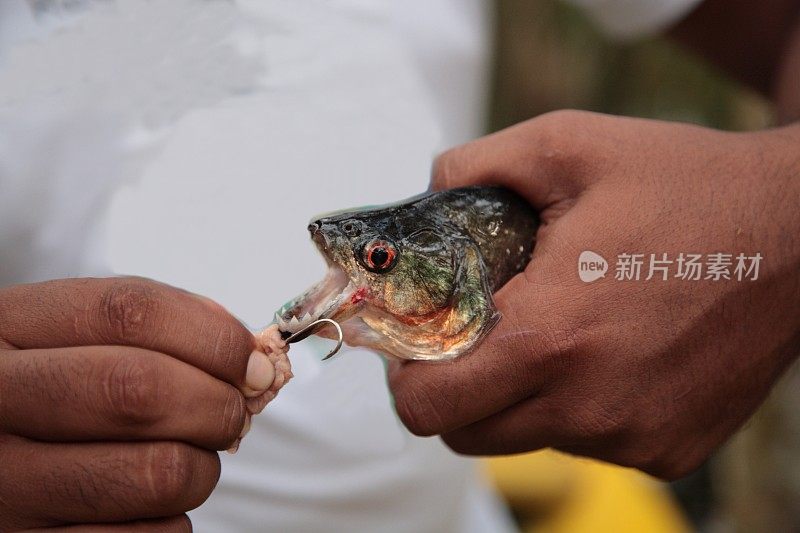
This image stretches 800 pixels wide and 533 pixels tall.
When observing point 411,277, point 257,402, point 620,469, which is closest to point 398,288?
point 411,277

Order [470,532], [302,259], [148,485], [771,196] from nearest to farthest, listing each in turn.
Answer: [148,485]
[771,196]
[302,259]
[470,532]

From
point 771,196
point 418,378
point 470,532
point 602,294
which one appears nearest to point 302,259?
point 418,378

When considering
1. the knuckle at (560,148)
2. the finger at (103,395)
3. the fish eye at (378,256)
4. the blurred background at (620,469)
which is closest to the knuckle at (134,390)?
the finger at (103,395)

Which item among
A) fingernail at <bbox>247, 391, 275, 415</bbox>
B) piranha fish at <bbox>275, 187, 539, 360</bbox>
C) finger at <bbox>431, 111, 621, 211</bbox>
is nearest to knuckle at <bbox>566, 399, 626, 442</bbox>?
piranha fish at <bbox>275, 187, 539, 360</bbox>

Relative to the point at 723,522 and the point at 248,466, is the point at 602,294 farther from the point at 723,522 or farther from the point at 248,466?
the point at 723,522

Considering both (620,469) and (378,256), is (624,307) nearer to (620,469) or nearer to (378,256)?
(378,256)

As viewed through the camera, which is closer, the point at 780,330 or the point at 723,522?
the point at 780,330

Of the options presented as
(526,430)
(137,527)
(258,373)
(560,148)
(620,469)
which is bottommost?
(620,469)
